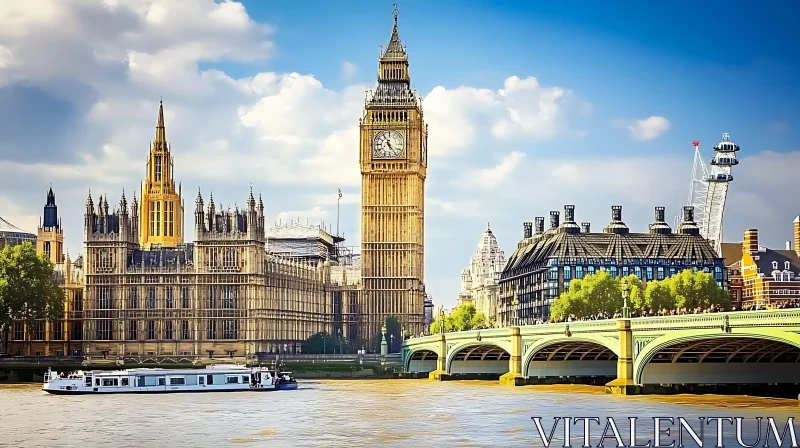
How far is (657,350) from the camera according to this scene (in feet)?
265

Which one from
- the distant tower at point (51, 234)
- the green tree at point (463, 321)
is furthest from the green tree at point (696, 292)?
the distant tower at point (51, 234)

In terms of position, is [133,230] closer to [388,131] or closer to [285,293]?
[285,293]

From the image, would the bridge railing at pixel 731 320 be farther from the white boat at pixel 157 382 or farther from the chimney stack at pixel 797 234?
the chimney stack at pixel 797 234

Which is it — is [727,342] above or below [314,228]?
below

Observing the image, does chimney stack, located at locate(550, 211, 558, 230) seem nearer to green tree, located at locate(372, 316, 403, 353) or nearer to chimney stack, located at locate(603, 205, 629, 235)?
chimney stack, located at locate(603, 205, 629, 235)

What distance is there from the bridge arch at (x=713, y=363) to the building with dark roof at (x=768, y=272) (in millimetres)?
64614

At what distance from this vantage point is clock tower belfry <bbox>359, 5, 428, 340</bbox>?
15938 centimetres

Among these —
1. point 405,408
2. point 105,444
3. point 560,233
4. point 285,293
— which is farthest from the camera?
point 560,233

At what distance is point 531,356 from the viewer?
9962cm

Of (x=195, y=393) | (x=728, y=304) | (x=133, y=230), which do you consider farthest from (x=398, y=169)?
(x=195, y=393)

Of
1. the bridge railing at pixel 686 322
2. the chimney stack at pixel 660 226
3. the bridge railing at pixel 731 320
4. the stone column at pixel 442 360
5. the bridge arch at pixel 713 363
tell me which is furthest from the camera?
the chimney stack at pixel 660 226

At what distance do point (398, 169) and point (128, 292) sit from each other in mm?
33094

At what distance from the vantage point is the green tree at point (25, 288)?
134 metres

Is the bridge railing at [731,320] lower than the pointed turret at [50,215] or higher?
lower
